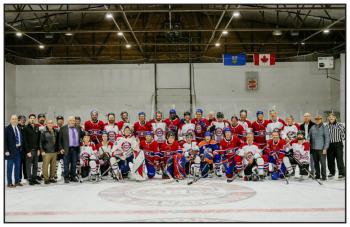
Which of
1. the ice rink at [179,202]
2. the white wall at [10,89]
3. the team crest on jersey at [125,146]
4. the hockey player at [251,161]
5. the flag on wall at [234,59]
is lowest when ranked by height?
the ice rink at [179,202]

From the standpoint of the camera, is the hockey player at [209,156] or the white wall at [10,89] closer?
the hockey player at [209,156]

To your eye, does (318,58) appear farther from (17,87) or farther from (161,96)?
(17,87)

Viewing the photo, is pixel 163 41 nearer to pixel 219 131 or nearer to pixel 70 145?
pixel 219 131

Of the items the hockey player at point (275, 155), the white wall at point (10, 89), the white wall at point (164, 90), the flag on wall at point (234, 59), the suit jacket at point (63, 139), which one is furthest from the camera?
the white wall at point (164, 90)

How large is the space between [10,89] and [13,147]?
39.3 ft

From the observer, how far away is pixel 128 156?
7418 millimetres

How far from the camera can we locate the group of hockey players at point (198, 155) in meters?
7.14

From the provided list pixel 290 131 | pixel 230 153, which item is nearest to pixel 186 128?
pixel 230 153

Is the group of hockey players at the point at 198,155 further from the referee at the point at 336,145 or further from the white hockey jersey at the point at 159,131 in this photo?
the referee at the point at 336,145

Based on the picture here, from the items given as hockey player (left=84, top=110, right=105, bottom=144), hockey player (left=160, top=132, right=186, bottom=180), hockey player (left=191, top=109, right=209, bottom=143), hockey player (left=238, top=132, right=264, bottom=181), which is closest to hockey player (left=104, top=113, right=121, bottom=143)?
hockey player (left=84, top=110, right=105, bottom=144)

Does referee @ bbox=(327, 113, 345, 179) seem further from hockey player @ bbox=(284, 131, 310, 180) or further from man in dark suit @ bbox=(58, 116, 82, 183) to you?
man in dark suit @ bbox=(58, 116, 82, 183)

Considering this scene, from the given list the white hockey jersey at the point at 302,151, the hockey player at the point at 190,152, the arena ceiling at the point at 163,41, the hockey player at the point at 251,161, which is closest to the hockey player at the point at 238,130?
the hockey player at the point at 251,161

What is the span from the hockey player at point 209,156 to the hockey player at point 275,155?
3.08 feet

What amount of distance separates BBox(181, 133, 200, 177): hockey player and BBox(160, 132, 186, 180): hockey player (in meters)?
0.10
